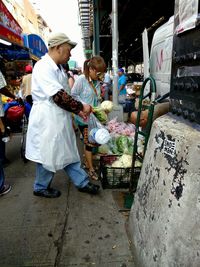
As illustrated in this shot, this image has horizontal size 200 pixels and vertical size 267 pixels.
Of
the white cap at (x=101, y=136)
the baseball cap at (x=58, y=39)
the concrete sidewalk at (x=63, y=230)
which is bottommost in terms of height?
the concrete sidewalk at (x=63, y=230)

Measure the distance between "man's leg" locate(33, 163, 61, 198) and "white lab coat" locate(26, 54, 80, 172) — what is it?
24cm

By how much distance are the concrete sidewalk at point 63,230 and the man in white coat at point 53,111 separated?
0.55 m

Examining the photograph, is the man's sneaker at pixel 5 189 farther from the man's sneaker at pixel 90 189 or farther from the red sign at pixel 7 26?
the red sign at pixel 7 26

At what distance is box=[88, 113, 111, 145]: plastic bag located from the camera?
3.44m

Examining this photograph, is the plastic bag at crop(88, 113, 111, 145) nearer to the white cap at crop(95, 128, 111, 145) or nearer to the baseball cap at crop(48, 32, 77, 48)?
the white cap at crop(95, 128, 111, 145)

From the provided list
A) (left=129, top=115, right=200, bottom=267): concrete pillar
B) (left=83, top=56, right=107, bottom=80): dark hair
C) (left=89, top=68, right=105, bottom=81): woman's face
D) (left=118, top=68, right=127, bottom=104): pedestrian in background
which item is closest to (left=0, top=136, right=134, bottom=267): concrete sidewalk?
(left=129, top=115, right=200, bottom=267): concrete pillar

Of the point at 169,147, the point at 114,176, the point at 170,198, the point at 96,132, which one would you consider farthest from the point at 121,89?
the point at 170,198

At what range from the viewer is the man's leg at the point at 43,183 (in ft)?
10.3

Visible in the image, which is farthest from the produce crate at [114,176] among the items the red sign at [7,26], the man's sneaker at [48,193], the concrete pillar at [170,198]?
the red sign at [7,26]

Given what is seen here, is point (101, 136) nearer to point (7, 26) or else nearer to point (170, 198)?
point (170, 198)

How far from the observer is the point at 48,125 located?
2826mm

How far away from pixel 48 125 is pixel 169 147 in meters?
1.65

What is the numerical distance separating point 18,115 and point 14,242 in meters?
3.32

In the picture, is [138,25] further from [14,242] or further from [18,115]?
[14,242]
